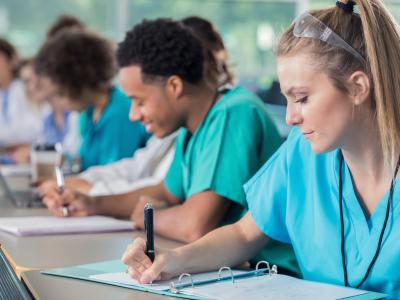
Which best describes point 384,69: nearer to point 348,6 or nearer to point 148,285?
point 348,6

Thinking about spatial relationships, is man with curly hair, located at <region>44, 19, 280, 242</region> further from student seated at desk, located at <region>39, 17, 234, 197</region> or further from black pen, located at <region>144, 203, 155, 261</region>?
black pen, located at <region>144, 203, 155, 261</region>

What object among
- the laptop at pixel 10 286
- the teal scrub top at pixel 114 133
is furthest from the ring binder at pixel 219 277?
the teal scrub top at pixel 114 133

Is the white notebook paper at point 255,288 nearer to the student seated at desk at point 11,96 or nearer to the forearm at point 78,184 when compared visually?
the forearm at point 78,184

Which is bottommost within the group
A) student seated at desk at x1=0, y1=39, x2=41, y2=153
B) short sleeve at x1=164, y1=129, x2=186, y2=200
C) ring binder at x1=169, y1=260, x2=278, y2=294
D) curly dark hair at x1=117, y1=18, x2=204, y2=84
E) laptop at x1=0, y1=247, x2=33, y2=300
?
ring binder at x1=169, y1=260, x2=278, y2=294

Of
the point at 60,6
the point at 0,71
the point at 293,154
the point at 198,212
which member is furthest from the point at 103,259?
the point at 60,6

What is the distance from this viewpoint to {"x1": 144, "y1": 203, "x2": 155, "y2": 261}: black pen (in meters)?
1.40

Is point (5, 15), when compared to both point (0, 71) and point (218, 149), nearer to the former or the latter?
point (0, 71)

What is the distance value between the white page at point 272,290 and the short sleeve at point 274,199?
0.21 meters

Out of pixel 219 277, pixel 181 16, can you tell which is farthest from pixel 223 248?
pixel 181 16

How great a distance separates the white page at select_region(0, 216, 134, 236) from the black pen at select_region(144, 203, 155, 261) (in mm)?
598

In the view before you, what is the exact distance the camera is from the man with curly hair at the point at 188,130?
6.49 feet

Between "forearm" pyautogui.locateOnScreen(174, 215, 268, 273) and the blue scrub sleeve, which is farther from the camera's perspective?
the blue scrub sleeve

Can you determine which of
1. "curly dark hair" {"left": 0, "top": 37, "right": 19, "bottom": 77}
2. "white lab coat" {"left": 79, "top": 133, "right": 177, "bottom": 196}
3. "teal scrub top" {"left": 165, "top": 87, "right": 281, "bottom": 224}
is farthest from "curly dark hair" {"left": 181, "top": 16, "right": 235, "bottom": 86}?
"curly dark hair" {"left": 0, "top": 37, "right": 19, "bottom": 77}

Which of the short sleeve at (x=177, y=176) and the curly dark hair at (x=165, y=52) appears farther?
the short sleeve at (x=177, y=176)
